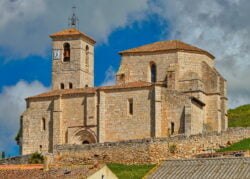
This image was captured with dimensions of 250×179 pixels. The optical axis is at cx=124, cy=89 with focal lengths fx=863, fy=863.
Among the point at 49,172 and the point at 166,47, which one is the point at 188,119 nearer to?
the point at 166,47

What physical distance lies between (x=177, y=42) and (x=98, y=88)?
9.05m

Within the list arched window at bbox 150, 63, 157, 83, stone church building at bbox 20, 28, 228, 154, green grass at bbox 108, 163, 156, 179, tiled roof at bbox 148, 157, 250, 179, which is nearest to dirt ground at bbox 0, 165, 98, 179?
tiled roof at bbox 148, 157, 250, 179

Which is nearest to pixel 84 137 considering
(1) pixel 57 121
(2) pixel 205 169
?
(1) pixel 57 121

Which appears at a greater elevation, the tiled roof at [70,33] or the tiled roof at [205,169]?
the tiled roof at [70,33]

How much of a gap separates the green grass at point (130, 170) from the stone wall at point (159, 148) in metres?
1.58

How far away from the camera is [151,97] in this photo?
64.2 meters

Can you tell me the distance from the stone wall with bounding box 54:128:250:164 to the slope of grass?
14.6 metres

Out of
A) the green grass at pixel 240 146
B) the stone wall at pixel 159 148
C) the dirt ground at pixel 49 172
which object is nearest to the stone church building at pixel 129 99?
the stone wall at pixel 159 148

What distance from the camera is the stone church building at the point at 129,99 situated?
6384 centimetres

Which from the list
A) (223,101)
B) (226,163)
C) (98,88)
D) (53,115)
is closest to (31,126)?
(53,115)

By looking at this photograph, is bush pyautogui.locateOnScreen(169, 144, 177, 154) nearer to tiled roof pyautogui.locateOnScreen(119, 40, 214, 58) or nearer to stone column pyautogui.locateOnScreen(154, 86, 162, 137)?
stone column pyautogui.locateOnScreen(154, 86, 162, 137)

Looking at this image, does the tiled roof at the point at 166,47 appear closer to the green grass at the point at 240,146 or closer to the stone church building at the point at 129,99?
the stone church building at the point at 129,99

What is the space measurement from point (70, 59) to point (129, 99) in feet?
39.1

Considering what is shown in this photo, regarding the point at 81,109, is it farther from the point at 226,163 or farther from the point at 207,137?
the point at 226,163
